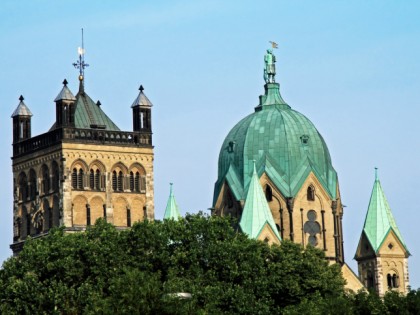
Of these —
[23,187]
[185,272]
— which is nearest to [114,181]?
[23,187]

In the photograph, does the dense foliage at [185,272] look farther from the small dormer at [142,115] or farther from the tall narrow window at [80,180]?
the small dormer at [142,115]

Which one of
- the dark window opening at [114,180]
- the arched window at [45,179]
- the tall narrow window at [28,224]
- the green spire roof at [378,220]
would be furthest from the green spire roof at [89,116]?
the green spire roof at [378,220]

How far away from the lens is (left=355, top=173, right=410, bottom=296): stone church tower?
5837 inches

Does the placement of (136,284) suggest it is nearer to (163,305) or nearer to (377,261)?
(163,305)

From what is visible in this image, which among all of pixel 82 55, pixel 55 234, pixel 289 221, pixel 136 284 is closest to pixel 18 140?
pixel 82 55

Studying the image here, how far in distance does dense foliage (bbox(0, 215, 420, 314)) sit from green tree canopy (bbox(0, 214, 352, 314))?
52 mm

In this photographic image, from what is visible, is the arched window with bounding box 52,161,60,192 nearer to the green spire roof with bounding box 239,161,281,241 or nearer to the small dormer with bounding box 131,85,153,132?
the small dormer with bounding box 131,85,153,132

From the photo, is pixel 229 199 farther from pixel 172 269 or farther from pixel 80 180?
pixel 172 269

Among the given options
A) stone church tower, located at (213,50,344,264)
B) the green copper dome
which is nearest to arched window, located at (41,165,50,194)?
stone church tower, located at (213,50,344,264)

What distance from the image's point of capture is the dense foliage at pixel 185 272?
4291 inches

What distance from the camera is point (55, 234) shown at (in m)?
118

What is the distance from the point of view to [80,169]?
143750 mm

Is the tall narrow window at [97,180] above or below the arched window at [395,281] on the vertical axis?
above

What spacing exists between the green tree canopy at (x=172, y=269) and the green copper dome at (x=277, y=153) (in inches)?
1215
